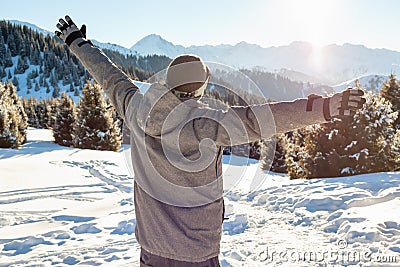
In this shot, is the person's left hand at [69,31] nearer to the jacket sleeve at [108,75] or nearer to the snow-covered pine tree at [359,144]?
the jacket sleeve at [108,75]

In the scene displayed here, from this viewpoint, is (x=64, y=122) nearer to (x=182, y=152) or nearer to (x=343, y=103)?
(x=182, y=152)

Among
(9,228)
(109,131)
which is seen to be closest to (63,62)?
(109,131)

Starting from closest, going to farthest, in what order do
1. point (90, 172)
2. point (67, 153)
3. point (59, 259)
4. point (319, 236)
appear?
1. point (59, 259)
2. point (319, 236)
3. point (90, 172)
4. point (67, 153)

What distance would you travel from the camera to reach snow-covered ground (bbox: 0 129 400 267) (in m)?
4.17

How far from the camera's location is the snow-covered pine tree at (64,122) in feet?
82.4

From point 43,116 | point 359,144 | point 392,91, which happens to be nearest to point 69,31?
point 359,144

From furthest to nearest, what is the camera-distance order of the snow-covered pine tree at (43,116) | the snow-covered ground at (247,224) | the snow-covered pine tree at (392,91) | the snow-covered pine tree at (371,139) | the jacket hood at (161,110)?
the snow-covered pine tree at (43,116)
the snow-covered pine tree at (392,91)
the snow-covered pine tree at (371,139)
the snow-covered ground at (247,224)
the jacket hood at (161,110)

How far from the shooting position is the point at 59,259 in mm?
4270

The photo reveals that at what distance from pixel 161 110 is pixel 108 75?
613mm

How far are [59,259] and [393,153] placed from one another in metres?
12.6

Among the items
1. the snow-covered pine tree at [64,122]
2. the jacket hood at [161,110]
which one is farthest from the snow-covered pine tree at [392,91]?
the jacket hood at [161,110]

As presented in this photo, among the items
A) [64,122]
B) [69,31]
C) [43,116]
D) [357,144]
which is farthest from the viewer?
[43,116]

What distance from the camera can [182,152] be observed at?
1.38m

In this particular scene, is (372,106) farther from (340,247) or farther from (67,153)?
(67,153)
